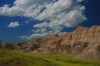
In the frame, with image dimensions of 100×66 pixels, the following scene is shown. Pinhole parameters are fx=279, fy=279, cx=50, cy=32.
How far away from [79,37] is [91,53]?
216 ft

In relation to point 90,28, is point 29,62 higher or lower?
lower

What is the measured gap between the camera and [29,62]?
40.9 metres

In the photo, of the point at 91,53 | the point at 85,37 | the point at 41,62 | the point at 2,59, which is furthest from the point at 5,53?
the point at 85,37

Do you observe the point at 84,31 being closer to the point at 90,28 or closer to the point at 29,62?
the point at 90,28

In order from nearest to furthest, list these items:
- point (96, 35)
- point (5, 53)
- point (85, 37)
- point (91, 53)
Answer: point (5, 53)
point (91, 53)
point (96, 35)
point (85, 37)

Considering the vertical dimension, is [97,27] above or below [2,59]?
above

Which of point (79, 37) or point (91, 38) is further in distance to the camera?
point (79, 37)

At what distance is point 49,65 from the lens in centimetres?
4025

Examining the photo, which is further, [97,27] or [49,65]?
[97,27]

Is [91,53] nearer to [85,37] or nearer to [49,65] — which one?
[85,37]

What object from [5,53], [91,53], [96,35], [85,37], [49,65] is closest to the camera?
[49,65]

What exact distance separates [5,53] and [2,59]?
380cm

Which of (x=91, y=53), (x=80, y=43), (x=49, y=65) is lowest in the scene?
(x=49, y=65)

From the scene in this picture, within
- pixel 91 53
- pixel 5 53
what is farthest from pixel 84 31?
pixel 5 53
